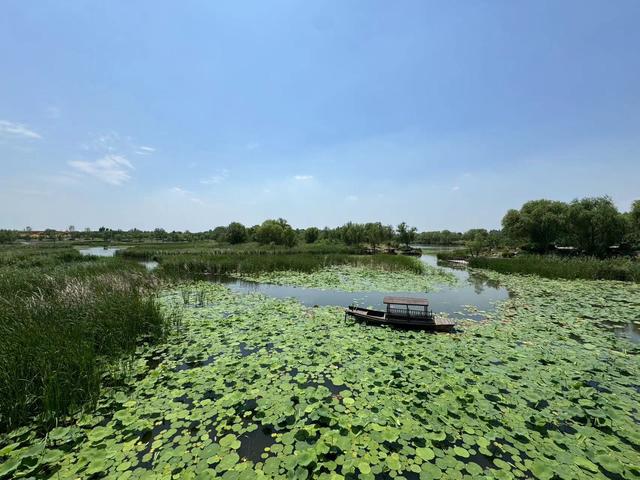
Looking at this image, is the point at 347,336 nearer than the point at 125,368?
No

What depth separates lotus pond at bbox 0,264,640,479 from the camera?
3625mm

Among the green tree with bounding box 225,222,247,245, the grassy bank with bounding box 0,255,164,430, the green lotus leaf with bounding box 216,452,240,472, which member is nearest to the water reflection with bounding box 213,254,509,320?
the grassy bank with bounding box 0,255,164,430

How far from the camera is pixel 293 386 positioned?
5.66 m

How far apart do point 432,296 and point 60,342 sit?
1596 cm

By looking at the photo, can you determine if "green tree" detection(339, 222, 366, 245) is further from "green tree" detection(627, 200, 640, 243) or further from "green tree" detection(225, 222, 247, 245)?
"green tree" detection(627, 200, 640, 243)

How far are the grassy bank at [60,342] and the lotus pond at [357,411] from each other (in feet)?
1.55

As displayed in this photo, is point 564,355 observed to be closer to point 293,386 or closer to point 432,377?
point 432,377

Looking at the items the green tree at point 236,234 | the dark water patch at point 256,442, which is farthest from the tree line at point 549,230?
the dark water patch at point 256,442

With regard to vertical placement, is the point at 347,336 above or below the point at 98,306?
below

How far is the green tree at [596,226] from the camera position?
33.7 metres

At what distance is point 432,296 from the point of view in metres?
15.7

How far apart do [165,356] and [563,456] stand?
8.42 meters

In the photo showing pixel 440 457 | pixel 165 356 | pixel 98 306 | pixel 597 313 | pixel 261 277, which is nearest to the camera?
pixel 440 457

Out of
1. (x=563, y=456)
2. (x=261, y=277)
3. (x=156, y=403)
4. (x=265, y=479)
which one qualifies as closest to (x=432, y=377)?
(x=563, y=456)
